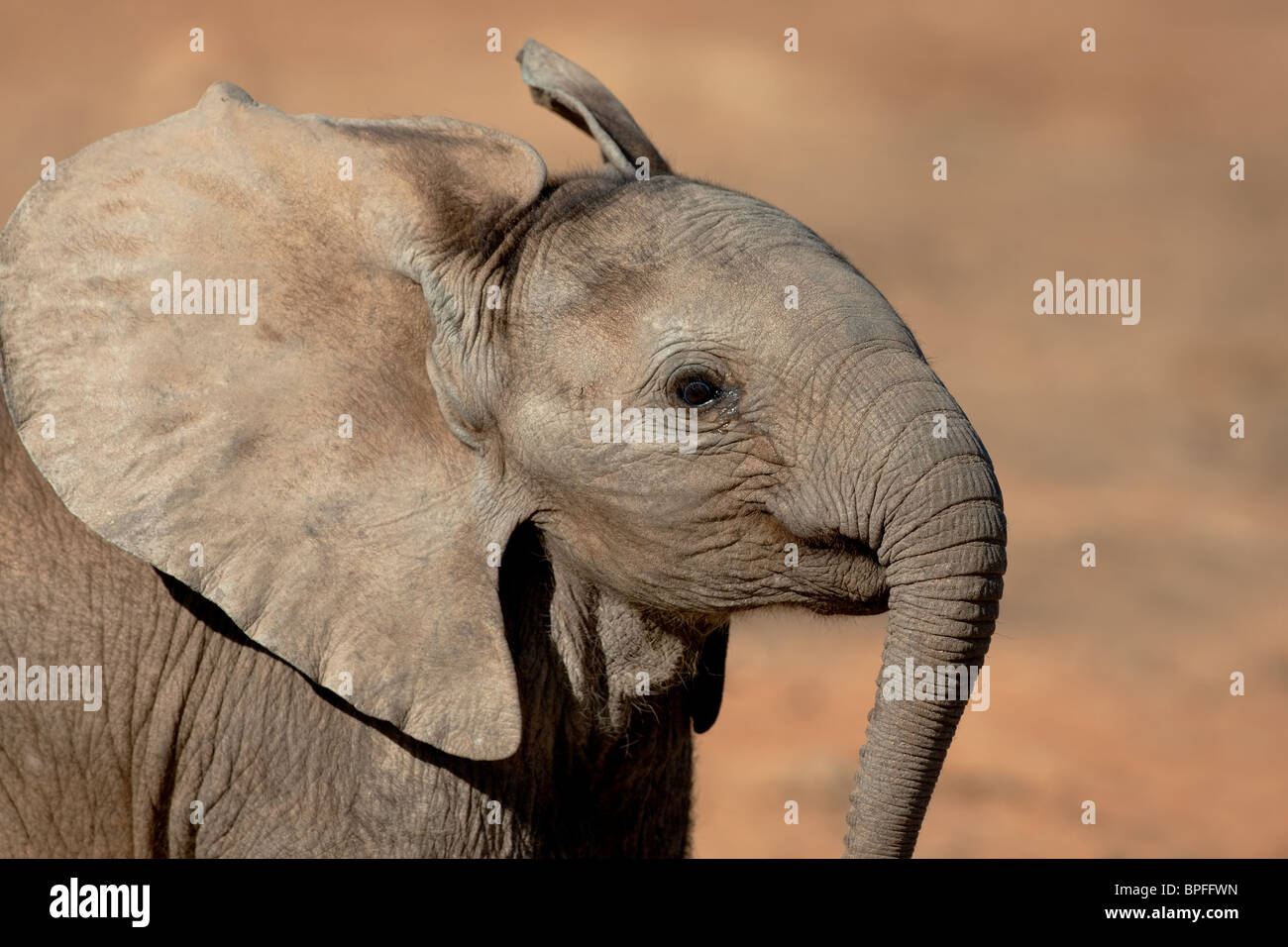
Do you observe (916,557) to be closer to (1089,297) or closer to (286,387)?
(286,387)

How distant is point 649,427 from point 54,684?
1509mm

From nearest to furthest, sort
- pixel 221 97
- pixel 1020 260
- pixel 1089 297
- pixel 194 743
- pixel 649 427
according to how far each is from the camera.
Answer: pixel 649 427
pixel 194 743
pixel 221 97
pixel 1020 260
pixel 1089 297

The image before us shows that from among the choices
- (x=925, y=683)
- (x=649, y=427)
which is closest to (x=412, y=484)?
(x=649, y=427)

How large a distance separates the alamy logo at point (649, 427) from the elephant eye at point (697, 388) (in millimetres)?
25

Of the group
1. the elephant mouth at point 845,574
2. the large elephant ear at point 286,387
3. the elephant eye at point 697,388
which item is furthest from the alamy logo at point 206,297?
the elephant mouth at point 845,574

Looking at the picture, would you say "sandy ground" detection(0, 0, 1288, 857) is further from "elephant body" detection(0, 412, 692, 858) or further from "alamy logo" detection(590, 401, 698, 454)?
"alamy logo" detection(590, 401, 698, 454)

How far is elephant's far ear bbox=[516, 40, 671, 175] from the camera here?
15.6 ft

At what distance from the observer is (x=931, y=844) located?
401 inches

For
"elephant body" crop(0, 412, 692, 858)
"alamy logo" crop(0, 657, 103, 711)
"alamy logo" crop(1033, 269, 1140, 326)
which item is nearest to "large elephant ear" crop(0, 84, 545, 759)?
"elephant body" crop(0, 412, 692, 858)

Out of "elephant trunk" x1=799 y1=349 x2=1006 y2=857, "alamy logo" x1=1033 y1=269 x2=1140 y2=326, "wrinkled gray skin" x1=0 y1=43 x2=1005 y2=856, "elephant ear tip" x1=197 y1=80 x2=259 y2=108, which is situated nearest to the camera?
"elephant trunk" x1=799 y1=349 x2=1006 y2=857

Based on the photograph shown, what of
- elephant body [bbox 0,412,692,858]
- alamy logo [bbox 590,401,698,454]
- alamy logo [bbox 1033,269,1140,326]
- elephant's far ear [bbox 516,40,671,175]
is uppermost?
alamy logo [bbox 1033,269,1140,326]

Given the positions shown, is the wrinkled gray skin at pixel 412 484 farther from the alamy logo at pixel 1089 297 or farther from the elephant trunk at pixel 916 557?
the alamy logo at pixel 1089 297

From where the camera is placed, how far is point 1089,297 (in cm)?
1836
